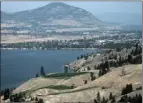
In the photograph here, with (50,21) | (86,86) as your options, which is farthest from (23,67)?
(50,21)

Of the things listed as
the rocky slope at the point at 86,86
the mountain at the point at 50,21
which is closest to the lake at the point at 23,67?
the rocky slope at the point at 86,86

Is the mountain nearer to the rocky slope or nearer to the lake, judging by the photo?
the lake

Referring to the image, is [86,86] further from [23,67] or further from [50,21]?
[50,21]

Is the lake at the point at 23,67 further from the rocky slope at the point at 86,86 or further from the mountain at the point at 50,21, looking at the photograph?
→ the mountain at the point at 50,21

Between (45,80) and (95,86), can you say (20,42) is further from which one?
(95,86)

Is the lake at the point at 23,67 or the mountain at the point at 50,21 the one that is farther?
the mountain at the point at 50,21

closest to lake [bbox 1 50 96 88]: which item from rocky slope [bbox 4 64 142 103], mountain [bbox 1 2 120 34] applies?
rocky slope [bbox 4 64 142 103]

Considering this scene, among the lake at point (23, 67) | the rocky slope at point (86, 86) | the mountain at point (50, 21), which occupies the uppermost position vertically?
the mountain at point (50, 21)

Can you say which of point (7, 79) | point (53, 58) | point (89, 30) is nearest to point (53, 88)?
point (7, 79)
